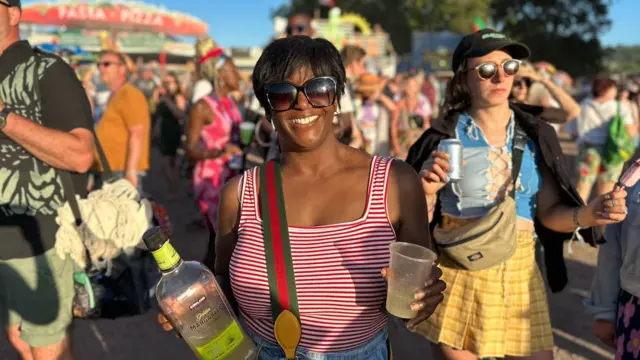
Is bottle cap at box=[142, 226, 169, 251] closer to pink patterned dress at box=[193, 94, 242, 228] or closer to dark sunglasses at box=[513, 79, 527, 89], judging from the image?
pink patterned dress at box=[193, 94, 242, 228]

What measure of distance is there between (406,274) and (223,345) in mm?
545

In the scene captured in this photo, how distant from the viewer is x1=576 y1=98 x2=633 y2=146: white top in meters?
6.79

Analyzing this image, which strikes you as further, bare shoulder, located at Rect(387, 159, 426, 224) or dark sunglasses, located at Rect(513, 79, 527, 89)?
dark sunglasses, located at Rect(513, 79, 527, 89)

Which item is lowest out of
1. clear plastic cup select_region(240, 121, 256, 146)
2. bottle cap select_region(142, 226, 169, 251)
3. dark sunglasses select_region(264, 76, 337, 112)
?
clear plastic cup select_region(240, 121, 256, 146)

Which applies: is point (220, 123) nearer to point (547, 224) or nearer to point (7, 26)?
point (7, 26)

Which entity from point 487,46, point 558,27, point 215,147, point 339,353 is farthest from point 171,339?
point 558,27

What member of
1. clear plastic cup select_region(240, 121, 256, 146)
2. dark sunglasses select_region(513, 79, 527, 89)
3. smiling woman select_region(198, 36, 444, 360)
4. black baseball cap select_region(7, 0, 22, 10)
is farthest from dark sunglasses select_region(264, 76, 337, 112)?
dark sunglasses select_region(513, 79, 527, 89)

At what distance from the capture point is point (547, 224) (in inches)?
101

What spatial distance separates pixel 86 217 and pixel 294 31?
214 inches

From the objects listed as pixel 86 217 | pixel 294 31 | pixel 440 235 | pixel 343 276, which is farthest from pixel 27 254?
pixel 294 31

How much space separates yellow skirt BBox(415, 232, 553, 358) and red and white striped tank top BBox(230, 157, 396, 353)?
91 centimetres

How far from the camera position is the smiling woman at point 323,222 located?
165 centimetres

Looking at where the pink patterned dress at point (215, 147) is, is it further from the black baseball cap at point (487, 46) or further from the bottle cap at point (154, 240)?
the bottle cap at point (154, 240)

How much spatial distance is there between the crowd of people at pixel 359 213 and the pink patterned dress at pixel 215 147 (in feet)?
4.71
